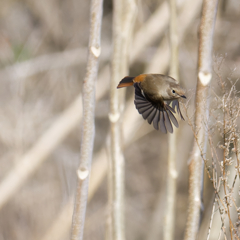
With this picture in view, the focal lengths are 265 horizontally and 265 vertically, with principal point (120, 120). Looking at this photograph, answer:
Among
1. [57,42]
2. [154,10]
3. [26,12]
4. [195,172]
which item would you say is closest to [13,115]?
[57,42]

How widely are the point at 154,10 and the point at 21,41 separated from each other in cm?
67

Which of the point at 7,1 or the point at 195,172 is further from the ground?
the point at 7,1

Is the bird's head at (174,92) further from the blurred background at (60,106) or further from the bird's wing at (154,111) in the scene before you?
the blurred background at (60,106)

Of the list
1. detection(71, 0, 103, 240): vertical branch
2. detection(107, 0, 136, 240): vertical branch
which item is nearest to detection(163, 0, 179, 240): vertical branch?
A: detection(107, 0, 136, 240): vertical branch

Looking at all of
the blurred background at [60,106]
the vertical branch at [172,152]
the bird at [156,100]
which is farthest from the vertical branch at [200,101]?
the blurred background at [60,106]

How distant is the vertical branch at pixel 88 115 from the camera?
0.60 meters

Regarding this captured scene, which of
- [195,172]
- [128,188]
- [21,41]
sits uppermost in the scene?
[21,41]

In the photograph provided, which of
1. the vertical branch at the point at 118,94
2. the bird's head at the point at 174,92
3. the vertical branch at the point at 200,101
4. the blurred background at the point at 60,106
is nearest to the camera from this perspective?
the bird's head at the point at 174,92

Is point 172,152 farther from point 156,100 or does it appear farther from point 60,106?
point 60,106

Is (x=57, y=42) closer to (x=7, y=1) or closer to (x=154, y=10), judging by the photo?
(x=7, y=1)

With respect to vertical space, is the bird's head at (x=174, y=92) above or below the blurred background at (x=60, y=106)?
below

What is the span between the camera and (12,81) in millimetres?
1286

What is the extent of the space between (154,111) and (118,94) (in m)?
0.24

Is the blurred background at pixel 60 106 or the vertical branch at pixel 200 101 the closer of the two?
the vertical branch at pixel 200 101
